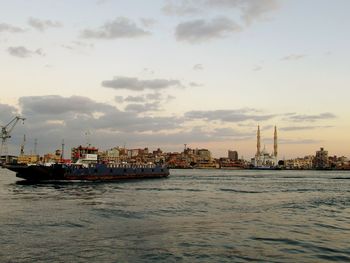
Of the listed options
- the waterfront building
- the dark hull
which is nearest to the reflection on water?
the dark hull

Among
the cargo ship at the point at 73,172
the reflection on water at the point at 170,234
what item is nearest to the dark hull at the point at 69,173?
the cargo ship at the point at 73,172

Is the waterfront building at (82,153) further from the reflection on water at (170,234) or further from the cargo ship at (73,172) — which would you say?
the reflection on water at (170,234)

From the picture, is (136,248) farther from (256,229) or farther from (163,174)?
(163,174)

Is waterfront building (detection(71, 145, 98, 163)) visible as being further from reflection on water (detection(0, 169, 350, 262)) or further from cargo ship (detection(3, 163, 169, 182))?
reflection on water (detection(0, 169, 350, 262))

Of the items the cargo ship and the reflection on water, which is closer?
the reflection on water

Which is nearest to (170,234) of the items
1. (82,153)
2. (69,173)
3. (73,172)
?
(69,173)

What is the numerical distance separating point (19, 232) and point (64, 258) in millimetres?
7783

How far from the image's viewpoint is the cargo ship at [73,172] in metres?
84.0

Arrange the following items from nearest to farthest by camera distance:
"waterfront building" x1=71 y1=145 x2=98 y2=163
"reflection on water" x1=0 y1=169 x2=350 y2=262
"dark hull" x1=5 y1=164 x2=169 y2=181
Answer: "reflection on water" x1=0 y1=169 x2=350 y2=262
"dark hull" x1=5 y1=164 x2=169 y2=181
"waterfront building" x1=71 y1=145 x2=98 y2=163

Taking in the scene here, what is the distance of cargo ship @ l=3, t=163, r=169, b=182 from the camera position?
83963 millimetres

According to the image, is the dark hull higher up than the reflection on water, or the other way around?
the dark hull

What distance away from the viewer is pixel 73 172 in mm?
87125

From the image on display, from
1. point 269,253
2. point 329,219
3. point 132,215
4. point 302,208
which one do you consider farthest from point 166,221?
point 302,208

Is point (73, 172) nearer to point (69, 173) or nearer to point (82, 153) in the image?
point (69, 173)
